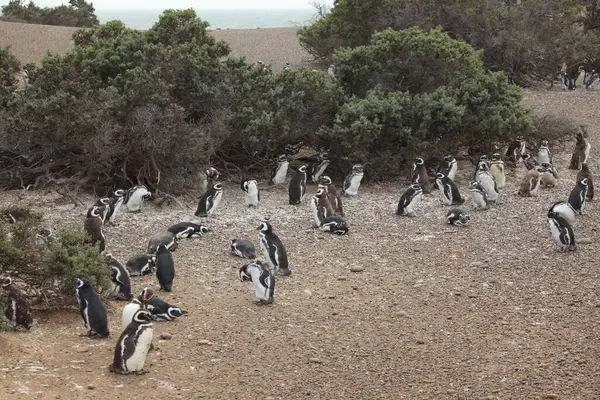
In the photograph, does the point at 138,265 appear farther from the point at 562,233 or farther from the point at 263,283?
the point at 562,233

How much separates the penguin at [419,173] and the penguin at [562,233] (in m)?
3.41

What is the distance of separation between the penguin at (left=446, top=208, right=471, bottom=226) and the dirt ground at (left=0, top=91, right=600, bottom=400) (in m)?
0.12

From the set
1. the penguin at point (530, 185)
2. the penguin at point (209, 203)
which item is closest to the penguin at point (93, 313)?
the penguin at point (209, 203)

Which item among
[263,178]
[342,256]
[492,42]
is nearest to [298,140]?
[263,178]

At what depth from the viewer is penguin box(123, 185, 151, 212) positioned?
11.5m

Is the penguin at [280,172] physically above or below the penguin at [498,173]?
below

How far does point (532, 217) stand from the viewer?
11.6 metres

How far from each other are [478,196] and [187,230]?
14.2ft

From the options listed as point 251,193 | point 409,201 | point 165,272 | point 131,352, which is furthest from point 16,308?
point 409,201

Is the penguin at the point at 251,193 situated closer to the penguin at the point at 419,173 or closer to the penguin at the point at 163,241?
the penguin at the point at 163,241

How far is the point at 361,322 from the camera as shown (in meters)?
7.75

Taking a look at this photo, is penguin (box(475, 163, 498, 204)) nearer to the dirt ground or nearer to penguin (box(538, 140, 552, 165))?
the dirt ground

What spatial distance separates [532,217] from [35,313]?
23.0 ft

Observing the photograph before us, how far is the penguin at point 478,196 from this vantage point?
11.9 metres
